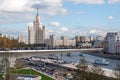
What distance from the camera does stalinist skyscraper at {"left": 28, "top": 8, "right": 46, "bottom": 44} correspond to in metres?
103

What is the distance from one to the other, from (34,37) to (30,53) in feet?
202

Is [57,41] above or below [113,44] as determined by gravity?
above

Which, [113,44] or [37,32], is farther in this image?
[37,32]

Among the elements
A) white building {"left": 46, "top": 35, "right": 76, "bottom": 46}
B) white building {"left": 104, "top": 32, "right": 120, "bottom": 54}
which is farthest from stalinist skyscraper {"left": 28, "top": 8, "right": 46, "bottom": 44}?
white building {"left": 104, "top": 32, "right": 120, "bottom": 54}

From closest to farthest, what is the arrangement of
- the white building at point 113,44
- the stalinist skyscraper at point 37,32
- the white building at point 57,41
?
the white building at point 113,44 → the stalinist skyscraper at point 37,32 → the white building at point 57,41

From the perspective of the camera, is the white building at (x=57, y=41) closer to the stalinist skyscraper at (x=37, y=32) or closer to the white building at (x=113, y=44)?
the stalinist skyscraper at (x=37, y=32)

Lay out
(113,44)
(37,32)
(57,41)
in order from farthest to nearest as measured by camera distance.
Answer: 1. (57,41)
2. (37,32)
3. (113,44)

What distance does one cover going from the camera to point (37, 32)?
106188 millimetres

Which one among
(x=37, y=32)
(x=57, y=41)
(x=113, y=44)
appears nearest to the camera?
(x=113, y=44)

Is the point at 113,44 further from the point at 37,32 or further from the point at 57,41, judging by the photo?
the point at 57,41

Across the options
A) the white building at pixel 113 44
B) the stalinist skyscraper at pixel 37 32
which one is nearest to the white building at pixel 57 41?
the stalinist skyscraper at pixel 37 32

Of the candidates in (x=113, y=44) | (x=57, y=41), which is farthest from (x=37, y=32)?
(x=113, y=44)

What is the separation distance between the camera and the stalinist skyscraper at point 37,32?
103312 millimetres

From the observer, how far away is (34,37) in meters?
107
